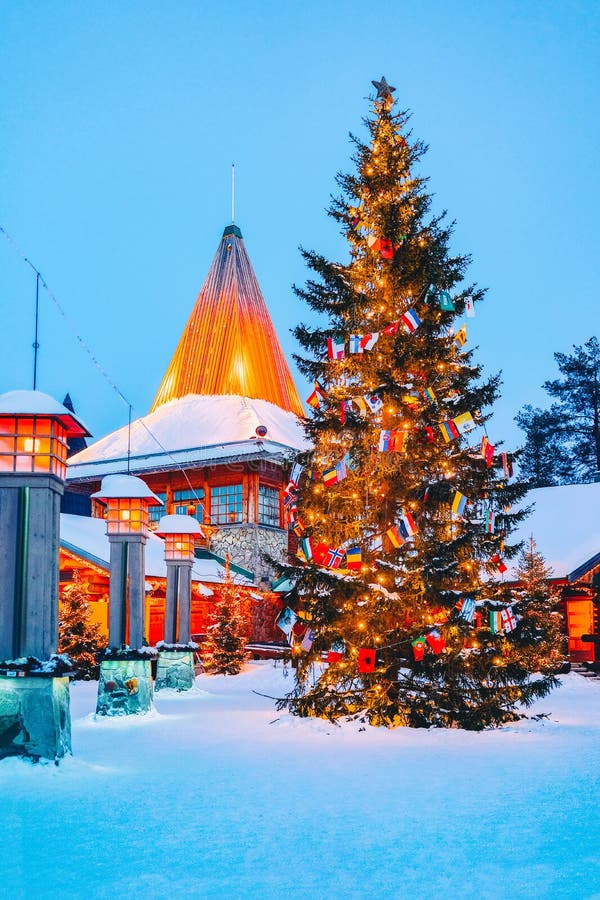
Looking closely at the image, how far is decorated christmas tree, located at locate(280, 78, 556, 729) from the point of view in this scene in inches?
413

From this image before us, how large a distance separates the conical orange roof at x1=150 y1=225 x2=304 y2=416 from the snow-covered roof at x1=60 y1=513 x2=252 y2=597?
8.49 metres

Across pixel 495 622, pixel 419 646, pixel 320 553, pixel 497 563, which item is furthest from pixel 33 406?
pixel 497 563

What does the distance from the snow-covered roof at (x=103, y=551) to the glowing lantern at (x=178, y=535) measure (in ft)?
10.7

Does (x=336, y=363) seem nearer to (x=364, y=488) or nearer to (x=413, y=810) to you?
(x=364, y=488)

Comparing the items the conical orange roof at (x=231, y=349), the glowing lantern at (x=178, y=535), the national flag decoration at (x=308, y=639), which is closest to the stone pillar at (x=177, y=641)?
the glowing lantern at (x=178, y=535)

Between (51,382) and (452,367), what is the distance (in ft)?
508

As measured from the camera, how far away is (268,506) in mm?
28203

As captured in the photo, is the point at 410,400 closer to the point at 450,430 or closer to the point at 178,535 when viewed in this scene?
the point at 450,430

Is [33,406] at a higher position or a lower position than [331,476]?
higher

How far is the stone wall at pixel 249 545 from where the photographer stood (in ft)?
89.0

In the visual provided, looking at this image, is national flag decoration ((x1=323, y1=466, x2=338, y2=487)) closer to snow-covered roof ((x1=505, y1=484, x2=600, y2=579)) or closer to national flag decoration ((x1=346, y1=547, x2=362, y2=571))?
national flag decoration ((x1=346, y1=547, x2=362, y2=571))

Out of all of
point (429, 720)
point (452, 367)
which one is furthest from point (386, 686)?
point (452, 367)

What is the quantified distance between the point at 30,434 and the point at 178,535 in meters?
9.03

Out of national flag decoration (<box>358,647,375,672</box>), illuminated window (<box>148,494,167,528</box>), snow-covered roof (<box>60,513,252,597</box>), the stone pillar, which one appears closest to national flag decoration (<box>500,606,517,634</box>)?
national flag decoration (<box>358,647,375,672</box>)
